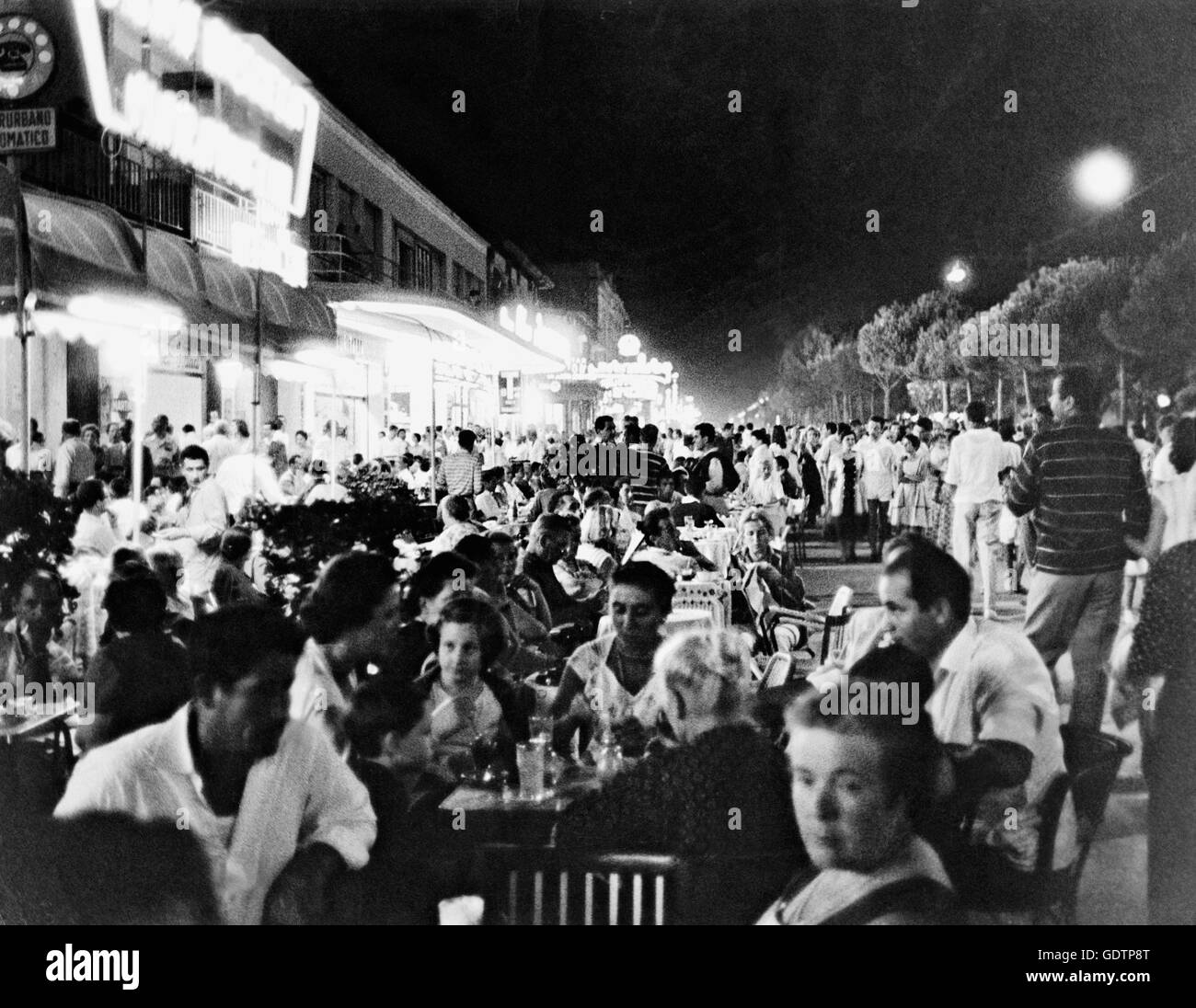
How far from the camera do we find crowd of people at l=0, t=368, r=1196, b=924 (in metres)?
3.94

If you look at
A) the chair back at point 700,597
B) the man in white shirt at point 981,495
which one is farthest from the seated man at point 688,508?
→ the man in white shirt at point 981,495

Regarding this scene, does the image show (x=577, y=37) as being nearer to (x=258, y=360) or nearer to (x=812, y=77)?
(x=812, y=77)

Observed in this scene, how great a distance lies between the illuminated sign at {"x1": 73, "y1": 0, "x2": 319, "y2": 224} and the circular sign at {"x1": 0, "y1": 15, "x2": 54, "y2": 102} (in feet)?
0.42

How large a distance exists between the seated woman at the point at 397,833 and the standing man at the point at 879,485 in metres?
2.08

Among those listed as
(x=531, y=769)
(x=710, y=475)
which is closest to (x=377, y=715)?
(x=531, y=769)

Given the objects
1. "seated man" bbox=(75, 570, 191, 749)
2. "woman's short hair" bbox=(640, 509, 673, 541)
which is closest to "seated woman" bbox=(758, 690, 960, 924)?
"seated man" bbox=(75, 570, 191, 749)

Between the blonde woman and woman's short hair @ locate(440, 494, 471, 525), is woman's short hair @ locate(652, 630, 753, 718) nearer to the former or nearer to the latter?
the blonde woman

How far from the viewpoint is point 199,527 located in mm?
4871

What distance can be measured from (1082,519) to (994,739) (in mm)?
1000

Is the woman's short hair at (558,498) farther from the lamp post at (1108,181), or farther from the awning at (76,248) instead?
the lamp post at (1108,181)

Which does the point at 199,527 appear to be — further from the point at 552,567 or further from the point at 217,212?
the point at 552,567

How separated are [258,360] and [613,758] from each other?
2.77m

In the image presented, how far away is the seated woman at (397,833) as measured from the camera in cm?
415
